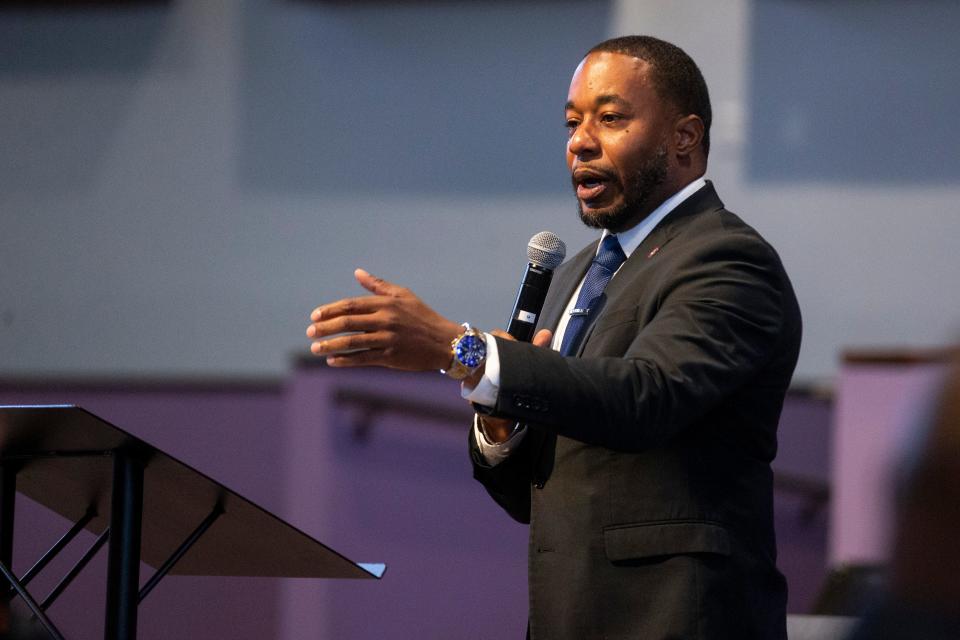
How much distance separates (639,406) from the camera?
1.57m

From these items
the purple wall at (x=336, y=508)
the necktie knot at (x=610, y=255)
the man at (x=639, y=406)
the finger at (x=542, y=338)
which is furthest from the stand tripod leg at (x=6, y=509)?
the purple wall at (x=336, y=508)

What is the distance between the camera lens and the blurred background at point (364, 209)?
388cm

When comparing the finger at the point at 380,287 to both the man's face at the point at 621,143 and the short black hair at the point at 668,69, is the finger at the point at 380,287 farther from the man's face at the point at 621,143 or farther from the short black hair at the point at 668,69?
the short black hair at the point at 668,69

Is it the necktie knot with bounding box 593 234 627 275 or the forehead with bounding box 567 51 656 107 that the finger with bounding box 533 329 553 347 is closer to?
the necktie knot with bounding box 593 234 627 275

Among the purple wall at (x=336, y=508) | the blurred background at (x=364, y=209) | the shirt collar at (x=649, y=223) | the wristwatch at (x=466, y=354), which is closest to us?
the wristwatch at (x=466, y=354)

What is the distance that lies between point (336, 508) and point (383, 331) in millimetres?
2686

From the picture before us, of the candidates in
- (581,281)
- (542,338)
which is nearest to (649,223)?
(581,281)

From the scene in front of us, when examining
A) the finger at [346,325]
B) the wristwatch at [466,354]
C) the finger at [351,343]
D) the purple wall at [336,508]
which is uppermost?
the finger at [346,325]

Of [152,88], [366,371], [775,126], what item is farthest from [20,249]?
[775,126]

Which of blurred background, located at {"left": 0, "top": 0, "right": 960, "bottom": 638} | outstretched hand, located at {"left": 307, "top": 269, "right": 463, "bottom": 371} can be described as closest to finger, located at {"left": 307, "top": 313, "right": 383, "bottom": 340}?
outstretched hand, located at {"left": 307, "top": 269, "right": 463, "bottom": 371}

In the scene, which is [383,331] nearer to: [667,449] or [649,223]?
[667,449]

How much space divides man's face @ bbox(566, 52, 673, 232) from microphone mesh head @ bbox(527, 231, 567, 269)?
0.34 ft

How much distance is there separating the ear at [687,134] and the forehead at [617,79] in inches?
2.6

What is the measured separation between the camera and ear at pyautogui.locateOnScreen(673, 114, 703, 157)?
2.04 m
